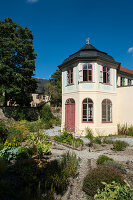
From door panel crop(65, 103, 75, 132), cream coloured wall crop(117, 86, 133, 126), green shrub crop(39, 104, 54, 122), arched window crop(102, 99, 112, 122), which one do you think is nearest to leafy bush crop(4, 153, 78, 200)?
door panel crop(65, 103, 75, 132)

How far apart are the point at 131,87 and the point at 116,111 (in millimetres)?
2446

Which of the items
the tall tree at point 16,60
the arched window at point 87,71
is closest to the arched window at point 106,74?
the arched window at point 87,71

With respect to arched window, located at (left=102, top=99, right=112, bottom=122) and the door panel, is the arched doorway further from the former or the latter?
arched window, located at (left=102, top=99, right=112, bottom=122)

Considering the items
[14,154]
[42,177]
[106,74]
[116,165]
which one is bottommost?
[42,177]

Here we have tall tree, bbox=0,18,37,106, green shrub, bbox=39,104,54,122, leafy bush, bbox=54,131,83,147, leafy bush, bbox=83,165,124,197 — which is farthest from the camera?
green shrub, bbox=39,104,54,122

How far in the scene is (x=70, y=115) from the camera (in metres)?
11.3

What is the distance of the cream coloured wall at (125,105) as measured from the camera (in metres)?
11.1

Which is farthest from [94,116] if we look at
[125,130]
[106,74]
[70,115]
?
[106,74]

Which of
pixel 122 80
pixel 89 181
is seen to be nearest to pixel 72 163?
pixel 89 181

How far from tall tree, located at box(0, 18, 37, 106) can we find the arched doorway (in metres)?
6.67

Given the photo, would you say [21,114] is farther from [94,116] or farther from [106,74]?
[106,74]

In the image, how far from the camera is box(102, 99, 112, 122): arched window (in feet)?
36.2

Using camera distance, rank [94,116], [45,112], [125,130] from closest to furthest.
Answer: [94,116] → [125,130] → [45,112]

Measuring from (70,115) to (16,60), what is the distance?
422 inches
